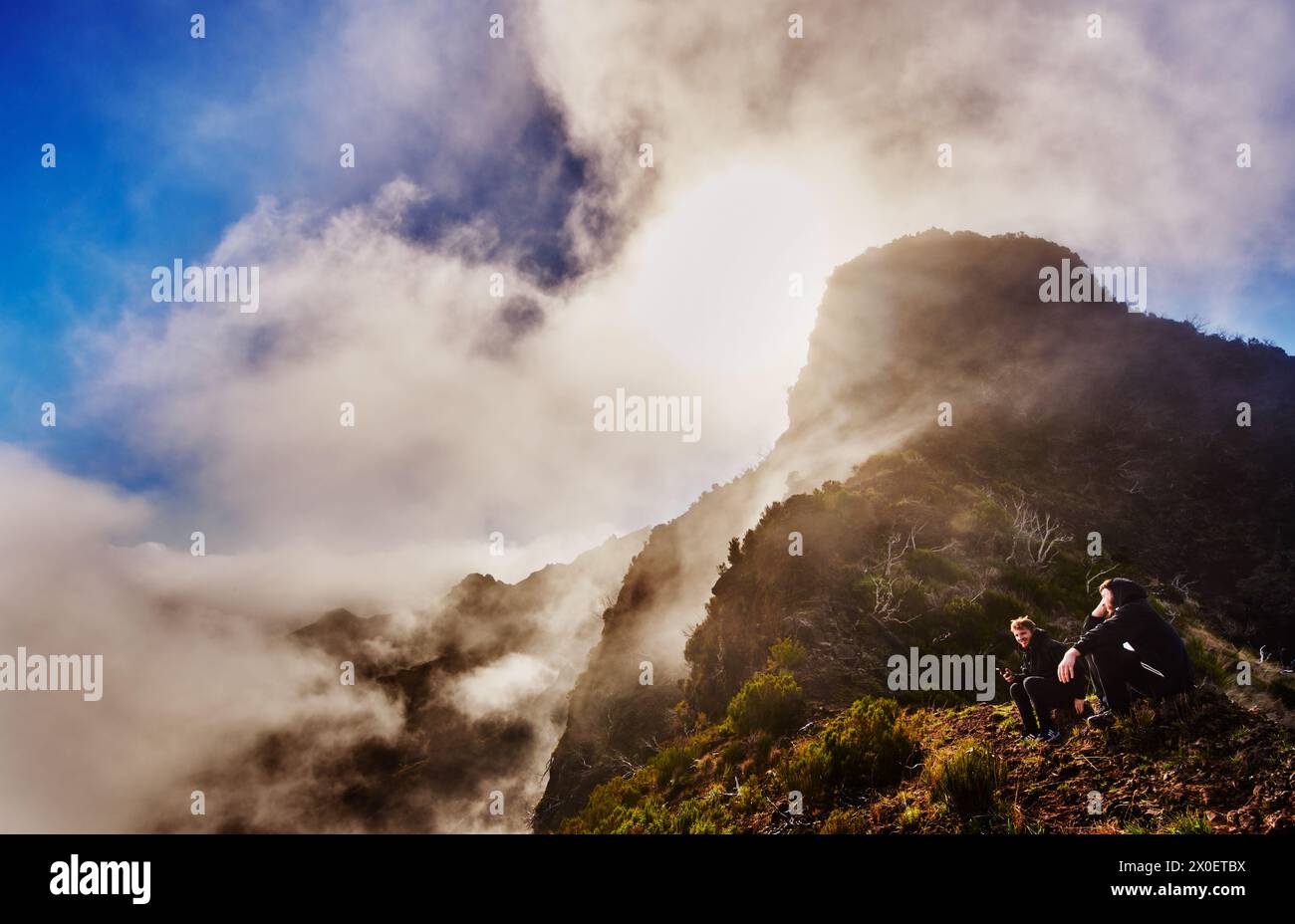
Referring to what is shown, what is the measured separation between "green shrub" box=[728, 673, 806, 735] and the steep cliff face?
242 cm

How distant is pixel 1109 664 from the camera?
686 cm

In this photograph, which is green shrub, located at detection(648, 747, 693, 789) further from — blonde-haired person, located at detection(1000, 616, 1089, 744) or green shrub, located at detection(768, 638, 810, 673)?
blonde-haired person, located at detection(1000, 616, 1089, 744)

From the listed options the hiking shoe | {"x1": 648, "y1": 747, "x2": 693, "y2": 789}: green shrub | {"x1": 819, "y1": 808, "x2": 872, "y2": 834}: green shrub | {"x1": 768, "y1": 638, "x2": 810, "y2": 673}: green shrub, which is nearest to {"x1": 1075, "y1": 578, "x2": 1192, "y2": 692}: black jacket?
the hiking shoe

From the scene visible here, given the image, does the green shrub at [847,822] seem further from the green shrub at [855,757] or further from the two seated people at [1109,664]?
the two seated people at [1109,664]

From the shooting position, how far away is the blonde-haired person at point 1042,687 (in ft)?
24.1

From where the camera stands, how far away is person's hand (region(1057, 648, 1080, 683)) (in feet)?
22.0

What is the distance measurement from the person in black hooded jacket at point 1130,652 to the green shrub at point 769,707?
569cm

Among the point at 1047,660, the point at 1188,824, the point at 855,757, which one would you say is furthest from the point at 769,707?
the point at 1188,824

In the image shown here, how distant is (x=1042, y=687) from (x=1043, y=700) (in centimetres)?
18

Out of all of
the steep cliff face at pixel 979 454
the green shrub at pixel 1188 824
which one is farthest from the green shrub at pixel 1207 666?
the steep cliff face at pixel 979 454

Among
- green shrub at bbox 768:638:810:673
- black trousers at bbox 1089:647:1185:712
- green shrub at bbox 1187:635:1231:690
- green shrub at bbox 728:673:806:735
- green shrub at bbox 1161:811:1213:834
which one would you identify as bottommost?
green shrub at bbox 728:673:806:735

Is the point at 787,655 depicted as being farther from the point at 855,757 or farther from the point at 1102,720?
the point at 1102,720
